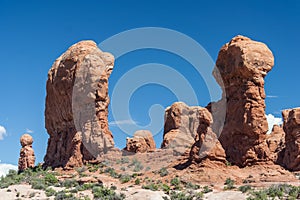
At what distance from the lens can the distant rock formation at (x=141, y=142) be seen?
45656 millimetres

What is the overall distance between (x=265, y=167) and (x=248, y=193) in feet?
21.0

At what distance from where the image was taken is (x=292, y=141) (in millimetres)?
39281

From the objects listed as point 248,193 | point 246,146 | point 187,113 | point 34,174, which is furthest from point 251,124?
point 187,113

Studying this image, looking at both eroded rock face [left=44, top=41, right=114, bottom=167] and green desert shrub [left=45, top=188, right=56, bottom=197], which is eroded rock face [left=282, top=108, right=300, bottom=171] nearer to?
eroded rock face [left=44, top=41, right=114, bottom=167]

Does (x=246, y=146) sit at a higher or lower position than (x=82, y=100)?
lower

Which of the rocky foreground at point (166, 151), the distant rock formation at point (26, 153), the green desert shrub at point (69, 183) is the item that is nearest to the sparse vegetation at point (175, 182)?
the rocky foreground at point (166, 151)

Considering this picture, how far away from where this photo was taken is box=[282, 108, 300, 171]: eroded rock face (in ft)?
125

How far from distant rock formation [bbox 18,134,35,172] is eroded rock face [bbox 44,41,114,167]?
21.6 feet

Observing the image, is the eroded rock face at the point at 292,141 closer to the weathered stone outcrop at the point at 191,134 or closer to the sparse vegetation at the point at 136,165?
the weathered stone outcrop at the point at 191,134

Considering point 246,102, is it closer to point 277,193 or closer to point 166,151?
point 277,193

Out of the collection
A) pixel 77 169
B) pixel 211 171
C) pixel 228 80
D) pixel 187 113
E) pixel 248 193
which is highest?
pixel 187 113

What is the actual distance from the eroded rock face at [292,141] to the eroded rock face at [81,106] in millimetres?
14071

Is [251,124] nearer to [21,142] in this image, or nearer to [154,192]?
[154,192]

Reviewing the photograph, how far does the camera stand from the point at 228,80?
3619 cm
